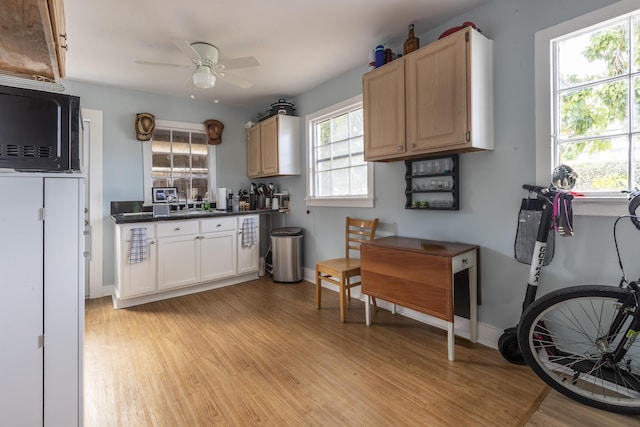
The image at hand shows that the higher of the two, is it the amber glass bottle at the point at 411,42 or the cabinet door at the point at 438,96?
the amber glass bottle at the point at 411,42

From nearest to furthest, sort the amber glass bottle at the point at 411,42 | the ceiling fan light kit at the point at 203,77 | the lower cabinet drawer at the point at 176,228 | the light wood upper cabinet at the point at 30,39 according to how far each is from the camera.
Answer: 1. the light wood upper cabinet at the point at 30,39
2. the amber glass bottle at the point at 411,42
3. the ceiling fan light kit at the point at 203,77
4. the lower cabinet drawer at the point at 176,228

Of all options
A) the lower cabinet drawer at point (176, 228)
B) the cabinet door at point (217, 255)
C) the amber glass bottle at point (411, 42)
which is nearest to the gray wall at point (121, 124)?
the lower cabinet drawer at point (176, 228)

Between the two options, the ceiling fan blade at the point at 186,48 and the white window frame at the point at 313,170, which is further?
the white window frame at the point at 313,170

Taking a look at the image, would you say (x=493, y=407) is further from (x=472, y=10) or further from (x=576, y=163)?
(x=472, y=10)

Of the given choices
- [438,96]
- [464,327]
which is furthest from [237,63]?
[464,327]

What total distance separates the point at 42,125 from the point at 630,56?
2963mm

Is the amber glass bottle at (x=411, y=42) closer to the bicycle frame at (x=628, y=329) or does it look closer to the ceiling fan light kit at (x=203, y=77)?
the ceiling fan light kit at (x=203, y=77)

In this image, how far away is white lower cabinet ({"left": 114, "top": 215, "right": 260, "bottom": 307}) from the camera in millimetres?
3205

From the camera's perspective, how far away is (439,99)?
2201 millimetres

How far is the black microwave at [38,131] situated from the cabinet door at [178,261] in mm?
2311

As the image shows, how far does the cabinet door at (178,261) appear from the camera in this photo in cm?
339

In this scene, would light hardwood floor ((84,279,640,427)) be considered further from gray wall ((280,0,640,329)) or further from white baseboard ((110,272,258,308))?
gray wall ((280,0,640,329))

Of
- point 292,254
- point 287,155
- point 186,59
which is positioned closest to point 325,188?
point 287,155

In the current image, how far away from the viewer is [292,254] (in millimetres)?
3998
